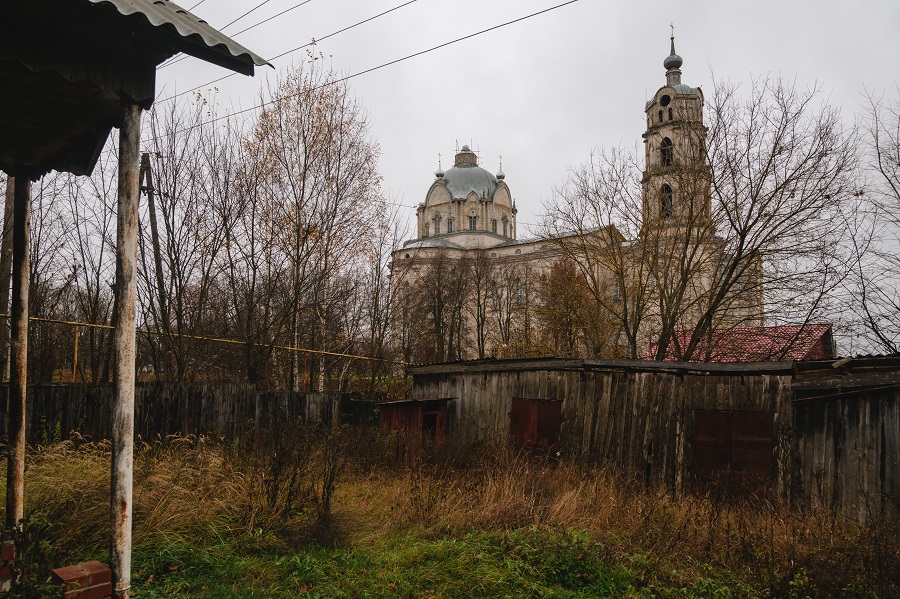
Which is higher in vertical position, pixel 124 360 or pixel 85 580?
pixel 124 360

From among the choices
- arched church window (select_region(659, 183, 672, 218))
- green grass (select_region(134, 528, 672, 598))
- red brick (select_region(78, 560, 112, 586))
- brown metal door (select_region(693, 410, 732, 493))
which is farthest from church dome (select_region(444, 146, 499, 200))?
red brick (select_region(78, 560, 112, 586))

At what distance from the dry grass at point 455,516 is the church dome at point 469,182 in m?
55.5

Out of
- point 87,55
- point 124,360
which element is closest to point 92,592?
point 124,360

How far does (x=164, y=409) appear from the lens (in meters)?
10.9

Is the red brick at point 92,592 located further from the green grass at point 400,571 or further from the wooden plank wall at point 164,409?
the wooden plank wall at point 164,409

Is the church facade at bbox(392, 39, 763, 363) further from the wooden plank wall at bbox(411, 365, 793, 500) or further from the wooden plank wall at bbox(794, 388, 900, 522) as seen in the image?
the wooden plank wall at bbox(794, 388, 900, 522)

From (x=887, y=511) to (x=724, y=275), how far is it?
8.08 m

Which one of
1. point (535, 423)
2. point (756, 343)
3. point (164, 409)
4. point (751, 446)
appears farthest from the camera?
point (756, 343)

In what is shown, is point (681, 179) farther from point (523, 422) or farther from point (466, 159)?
point (466, 159)

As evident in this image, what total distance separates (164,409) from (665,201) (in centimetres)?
1284

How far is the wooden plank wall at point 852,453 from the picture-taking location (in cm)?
849

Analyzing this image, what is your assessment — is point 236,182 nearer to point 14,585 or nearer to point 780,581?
point 14,585

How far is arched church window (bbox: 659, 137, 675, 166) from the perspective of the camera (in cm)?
1631

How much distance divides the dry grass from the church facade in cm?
858
